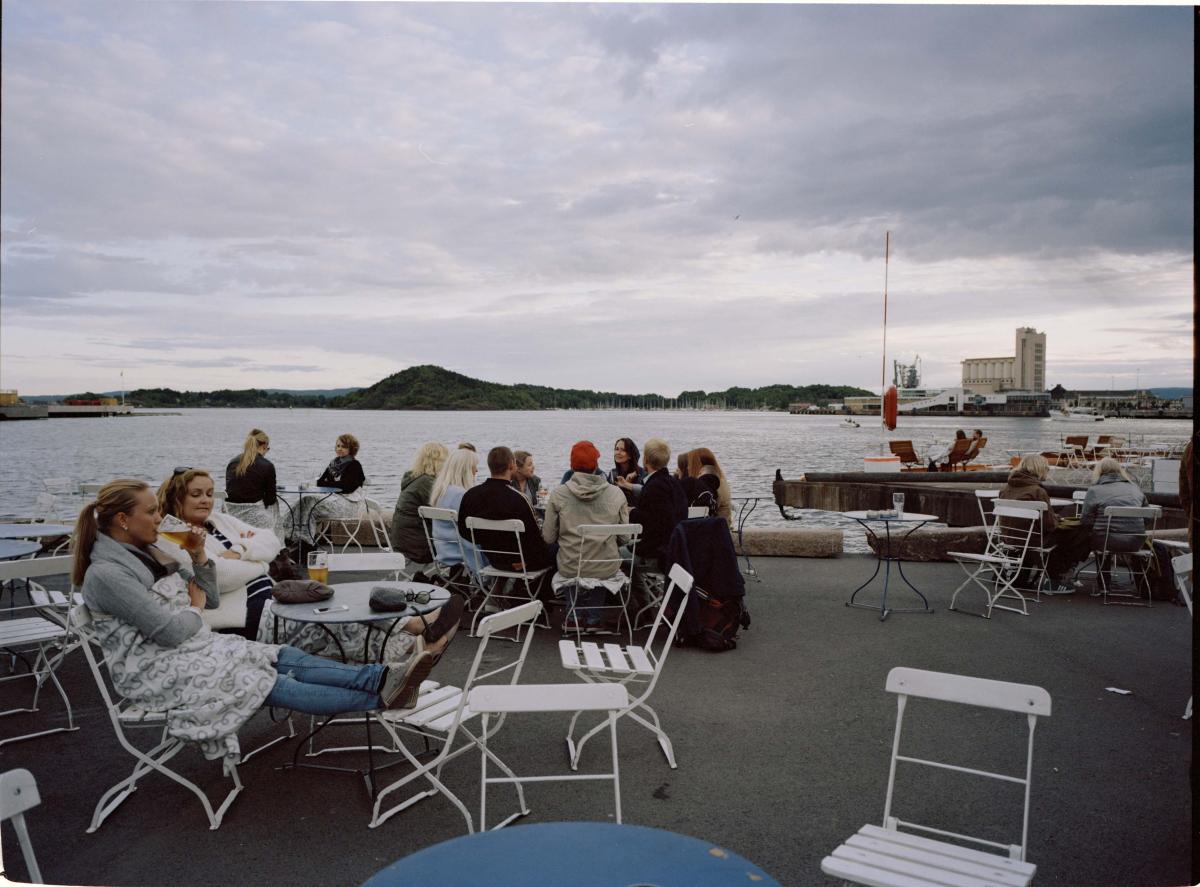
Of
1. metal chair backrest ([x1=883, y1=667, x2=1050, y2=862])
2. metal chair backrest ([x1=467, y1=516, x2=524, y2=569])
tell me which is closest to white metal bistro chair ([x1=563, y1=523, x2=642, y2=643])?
metal chair backrest ([x1=467, y1=516, x2=524, y2=569])

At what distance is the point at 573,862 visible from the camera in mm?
1812

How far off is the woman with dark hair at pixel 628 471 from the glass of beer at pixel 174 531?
495 cm

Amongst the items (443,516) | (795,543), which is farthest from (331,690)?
(795,543)

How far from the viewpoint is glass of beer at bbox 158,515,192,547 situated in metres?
3.88

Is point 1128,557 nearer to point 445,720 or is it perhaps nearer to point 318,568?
point 445,720

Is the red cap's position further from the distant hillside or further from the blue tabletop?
the distant hillside

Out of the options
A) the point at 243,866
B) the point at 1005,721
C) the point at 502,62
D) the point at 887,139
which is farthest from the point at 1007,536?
the point at 243,866

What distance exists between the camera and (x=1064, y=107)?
905 cm

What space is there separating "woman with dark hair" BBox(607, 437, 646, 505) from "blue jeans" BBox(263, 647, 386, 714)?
506 centimetres

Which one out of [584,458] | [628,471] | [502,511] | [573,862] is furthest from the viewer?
[628,471]

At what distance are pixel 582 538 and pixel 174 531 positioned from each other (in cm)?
298

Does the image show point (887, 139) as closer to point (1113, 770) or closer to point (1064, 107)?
point (1064, 107)

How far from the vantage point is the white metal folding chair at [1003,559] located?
7.43 m

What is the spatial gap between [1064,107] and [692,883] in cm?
984
